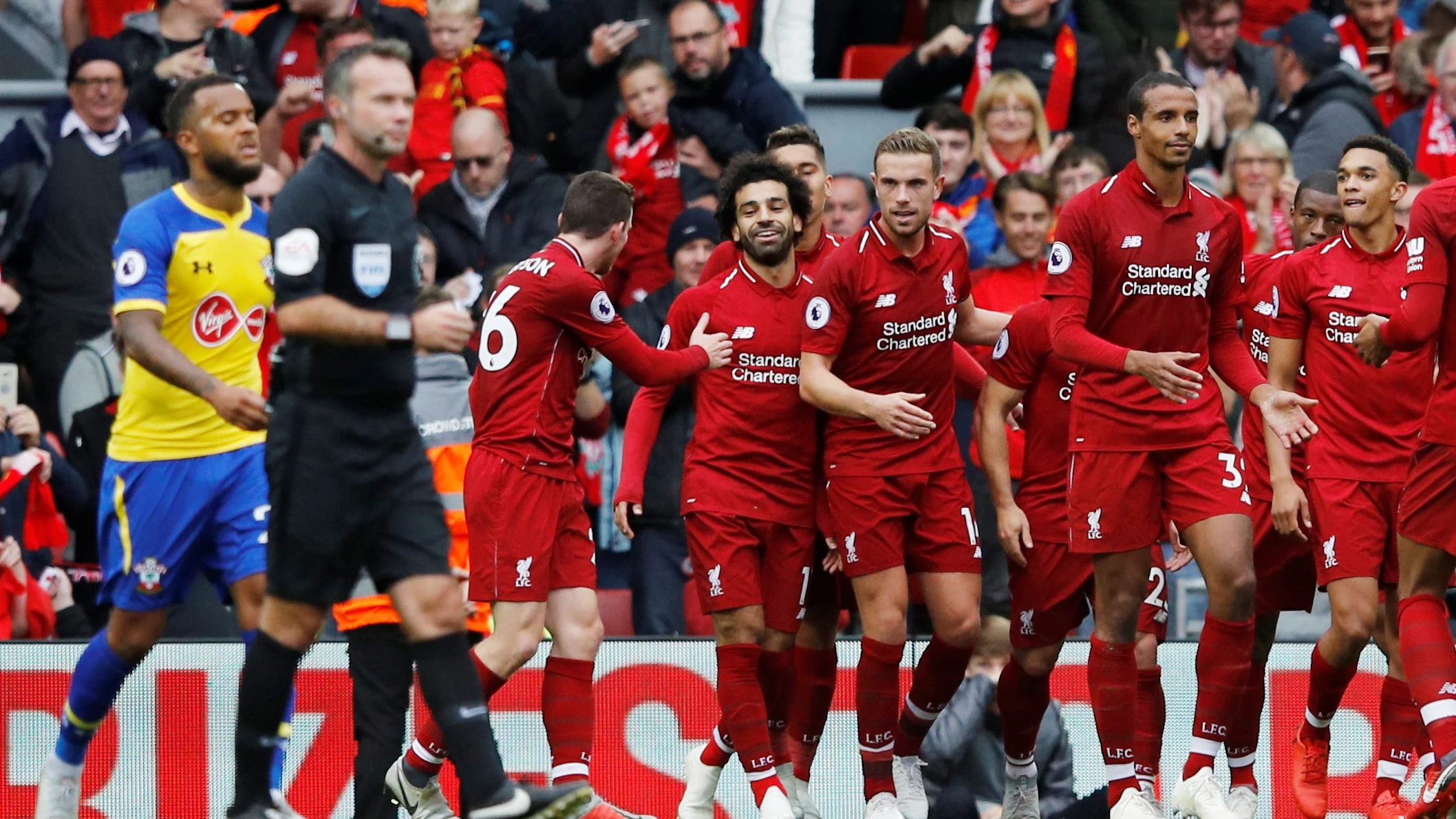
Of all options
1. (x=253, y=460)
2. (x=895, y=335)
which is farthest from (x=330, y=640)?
(x=895, y=335)

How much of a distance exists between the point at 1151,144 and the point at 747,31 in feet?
18.0

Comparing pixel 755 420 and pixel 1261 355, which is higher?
pixel 1261 355

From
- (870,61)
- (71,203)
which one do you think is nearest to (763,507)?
(71,203)

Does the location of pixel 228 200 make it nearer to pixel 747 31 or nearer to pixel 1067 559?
pixel 1067 559

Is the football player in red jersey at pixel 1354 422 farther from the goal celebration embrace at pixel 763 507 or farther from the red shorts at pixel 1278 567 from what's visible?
the red shorts at pixel 1278 567

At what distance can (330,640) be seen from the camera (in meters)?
9.81

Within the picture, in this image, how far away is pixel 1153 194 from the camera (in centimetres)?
830

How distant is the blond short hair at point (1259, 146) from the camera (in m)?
11.7

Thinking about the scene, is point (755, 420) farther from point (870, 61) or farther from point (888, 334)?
point (870, 61)

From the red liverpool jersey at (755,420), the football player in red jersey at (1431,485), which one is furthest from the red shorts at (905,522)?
the football player in red jersey at (1431,485)

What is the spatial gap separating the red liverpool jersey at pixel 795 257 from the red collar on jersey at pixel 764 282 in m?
0.05

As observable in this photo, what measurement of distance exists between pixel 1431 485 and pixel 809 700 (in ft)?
9.36

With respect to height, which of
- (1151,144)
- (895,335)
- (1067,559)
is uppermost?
(1151,144)

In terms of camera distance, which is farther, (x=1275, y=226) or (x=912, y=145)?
(x=1275, y=226)
